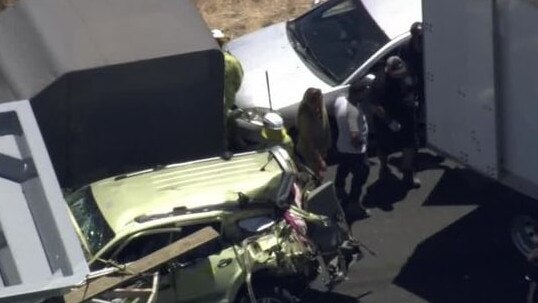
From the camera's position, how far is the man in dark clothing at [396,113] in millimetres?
16156

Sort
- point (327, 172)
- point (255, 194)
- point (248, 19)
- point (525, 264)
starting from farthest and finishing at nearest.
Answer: point (248, 19) → point (327, 172) → point (525, 264) → point (255, 194)

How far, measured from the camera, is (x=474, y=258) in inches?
584

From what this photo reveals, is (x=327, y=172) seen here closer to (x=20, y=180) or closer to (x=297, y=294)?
(x=297, y=294)

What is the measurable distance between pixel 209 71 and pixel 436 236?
9.53 feet

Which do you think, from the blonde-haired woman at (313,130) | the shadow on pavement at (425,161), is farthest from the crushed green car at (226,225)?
the shadow on pavement at (425,161)

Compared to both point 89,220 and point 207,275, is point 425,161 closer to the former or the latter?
point 207,275

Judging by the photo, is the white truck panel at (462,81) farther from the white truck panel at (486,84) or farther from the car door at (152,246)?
the car door at (152,246)

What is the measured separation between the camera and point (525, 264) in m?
14.4

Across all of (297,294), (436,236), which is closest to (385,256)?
(436,236)

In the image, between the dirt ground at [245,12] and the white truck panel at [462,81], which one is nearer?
the white truck panel at [462,81]

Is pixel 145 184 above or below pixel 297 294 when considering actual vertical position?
above

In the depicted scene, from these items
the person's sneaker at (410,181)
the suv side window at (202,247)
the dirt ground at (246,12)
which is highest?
the suv side window at (202,247)

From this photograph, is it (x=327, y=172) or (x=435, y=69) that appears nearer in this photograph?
(x=435, y=69)

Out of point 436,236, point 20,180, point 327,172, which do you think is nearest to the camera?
point 20,180
